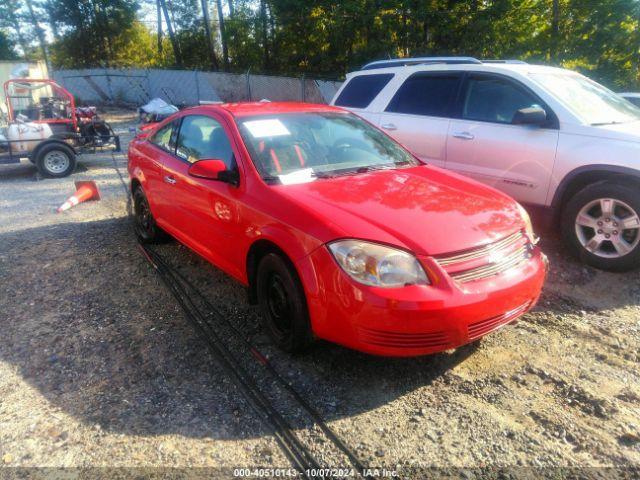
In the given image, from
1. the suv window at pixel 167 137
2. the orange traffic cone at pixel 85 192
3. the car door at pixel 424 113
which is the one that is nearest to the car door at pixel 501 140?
the car door at pixel 424 113

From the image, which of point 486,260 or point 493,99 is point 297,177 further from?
point 493,99

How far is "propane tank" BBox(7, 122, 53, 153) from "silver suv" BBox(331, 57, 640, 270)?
725 cm

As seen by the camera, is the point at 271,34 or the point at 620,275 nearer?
the point at 620,275

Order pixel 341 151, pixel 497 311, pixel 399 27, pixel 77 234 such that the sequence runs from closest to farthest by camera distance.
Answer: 1. pixel 497 311
2. pixel 341 151
3. pixel 77 234
4. pixel 399 27

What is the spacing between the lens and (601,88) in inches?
209

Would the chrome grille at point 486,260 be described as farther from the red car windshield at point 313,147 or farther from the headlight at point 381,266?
the red car windshield at point 313,147

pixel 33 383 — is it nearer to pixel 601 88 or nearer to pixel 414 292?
pixel 414 292

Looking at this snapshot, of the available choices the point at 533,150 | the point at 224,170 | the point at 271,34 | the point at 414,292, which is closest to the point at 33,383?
the point at 224,170

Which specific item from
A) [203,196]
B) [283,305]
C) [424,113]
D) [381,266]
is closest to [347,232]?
[381,266]

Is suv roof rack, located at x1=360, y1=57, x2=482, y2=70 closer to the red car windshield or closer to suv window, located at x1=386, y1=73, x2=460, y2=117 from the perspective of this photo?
suv window, located at x1=386, y1=73, x2=460, y2=117

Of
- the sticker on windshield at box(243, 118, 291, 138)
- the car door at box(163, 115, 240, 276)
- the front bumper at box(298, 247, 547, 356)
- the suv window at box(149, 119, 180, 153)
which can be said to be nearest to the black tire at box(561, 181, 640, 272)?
the front bumper at box(298, 247, 547, 356)

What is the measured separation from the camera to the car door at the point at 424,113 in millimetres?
5445

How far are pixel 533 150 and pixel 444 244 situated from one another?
2609 mm

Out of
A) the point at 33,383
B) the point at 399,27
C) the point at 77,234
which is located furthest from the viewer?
the point at 399,27
